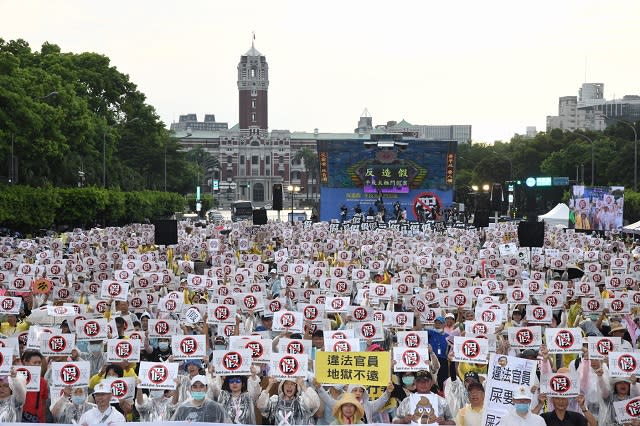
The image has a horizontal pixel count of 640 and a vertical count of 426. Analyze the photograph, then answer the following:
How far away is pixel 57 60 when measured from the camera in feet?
218

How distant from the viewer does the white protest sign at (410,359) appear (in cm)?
1087

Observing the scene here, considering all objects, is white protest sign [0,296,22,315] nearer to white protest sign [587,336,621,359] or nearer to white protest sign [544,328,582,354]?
white protest sign [544,328,582,354]

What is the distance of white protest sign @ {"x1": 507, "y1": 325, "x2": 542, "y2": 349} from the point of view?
41.1 ft

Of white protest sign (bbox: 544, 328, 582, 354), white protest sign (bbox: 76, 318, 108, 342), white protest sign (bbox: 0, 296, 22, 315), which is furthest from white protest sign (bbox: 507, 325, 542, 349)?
white protest sign (bbox: 0, 296, 22, 315)

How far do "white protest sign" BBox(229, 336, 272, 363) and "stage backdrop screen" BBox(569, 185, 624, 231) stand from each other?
33.8 metres

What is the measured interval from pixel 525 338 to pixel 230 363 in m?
3.70

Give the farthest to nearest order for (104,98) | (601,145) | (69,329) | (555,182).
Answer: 1. (601,145)
2. (104,98)
3. (555,182)
4. (69,329)

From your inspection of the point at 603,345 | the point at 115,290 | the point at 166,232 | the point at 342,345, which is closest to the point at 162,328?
the point at 342,345

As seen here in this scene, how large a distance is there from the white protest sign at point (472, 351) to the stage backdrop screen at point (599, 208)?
32.6 metres

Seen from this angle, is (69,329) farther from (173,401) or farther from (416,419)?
(416,419)

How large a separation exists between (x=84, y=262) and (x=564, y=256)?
1167 cm

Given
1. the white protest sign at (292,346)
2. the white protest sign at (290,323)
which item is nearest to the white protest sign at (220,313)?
the white protest sign at (290,323)

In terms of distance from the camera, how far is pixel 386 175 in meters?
69.4

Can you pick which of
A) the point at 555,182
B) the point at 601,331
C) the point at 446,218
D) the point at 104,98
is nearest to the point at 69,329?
the point at 601,331
